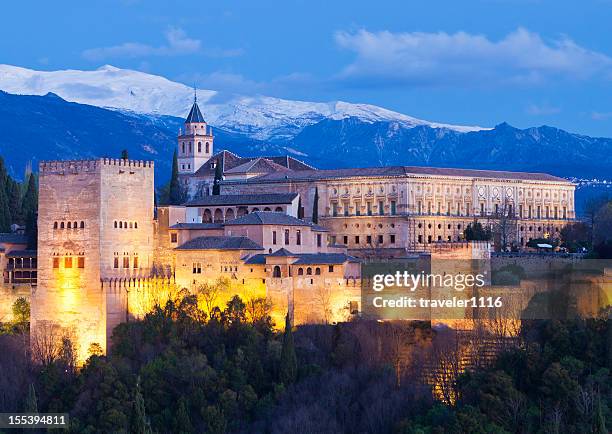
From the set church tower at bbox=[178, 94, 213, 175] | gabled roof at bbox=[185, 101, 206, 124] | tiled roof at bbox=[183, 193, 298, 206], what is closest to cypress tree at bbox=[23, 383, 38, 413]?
tiled roof at bbox=[183, 193, 298, 206]

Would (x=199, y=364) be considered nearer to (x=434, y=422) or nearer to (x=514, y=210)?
(x=434, y=422)

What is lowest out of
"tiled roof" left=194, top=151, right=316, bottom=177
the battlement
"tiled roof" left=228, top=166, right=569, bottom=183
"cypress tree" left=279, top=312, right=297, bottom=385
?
"cypress tree" left=279, top=312, right=297, bottom=385

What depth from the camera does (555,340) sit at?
4912 centimetres

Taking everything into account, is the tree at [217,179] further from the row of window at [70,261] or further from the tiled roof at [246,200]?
the row of window at [70,261]

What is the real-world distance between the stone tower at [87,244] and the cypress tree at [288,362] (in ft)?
27.2

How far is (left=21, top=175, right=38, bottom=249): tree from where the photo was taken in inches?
2454

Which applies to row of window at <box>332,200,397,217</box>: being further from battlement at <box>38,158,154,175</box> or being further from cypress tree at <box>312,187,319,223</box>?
battlement at <box>38,158,154,175</box>

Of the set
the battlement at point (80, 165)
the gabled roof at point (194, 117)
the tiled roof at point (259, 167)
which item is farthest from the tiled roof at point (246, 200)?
the gabled roof at point (194, 117)

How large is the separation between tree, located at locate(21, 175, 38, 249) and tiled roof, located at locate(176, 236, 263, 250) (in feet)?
24.4

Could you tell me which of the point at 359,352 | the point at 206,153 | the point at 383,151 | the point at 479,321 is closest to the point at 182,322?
the point at 359,352

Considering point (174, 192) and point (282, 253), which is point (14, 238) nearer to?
point (282, 253)

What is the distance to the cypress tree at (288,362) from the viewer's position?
165ft

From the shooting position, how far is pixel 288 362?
165 feet

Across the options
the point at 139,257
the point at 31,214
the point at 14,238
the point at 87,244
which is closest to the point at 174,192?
the point at 31,214
